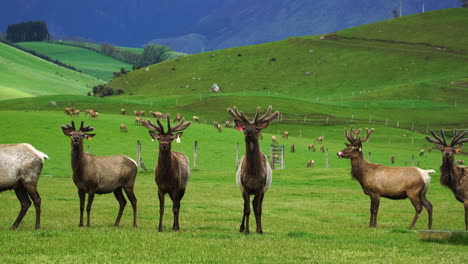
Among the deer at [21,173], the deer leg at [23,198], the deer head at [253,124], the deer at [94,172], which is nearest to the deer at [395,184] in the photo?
the deer head at [253,124]

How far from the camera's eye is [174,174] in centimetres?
1905

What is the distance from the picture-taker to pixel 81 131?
64.5 ft

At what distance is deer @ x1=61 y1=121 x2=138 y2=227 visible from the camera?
19453 millimetres

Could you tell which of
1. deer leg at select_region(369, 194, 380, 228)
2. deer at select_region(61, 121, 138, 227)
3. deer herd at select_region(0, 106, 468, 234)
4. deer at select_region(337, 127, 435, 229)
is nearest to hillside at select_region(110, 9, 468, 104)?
deer at select_region(337, 127, 435, 229)

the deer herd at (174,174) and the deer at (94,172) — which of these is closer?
the deer herd at (174,174)

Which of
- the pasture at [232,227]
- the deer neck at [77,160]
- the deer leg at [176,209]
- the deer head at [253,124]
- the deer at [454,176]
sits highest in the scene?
the deer head at [253,124]

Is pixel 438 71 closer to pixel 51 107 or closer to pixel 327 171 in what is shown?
pixel 51 107

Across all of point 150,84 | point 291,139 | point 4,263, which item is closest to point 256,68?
point 150,84

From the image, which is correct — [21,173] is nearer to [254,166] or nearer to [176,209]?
[176,209]

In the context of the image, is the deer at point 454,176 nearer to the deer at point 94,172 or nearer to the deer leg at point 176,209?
the deer leg at point 176,209

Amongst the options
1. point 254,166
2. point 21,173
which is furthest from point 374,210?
point 21,173

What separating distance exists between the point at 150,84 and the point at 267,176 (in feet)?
534

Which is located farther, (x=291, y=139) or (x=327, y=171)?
(x=291, y=139)

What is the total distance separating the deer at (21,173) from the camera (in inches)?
703
